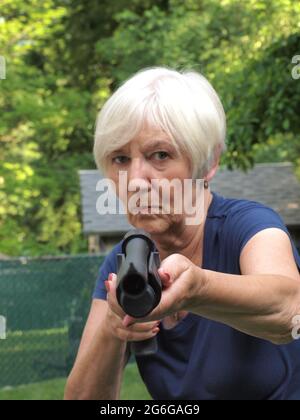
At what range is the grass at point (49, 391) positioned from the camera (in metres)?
10.8

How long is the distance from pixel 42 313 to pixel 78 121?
514 inches

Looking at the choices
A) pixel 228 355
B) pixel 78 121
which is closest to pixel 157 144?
pixel 228 355

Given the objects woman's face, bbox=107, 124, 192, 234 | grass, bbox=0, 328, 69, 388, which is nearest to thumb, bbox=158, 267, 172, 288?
woman's face, bbox=107, 124, 192, 234

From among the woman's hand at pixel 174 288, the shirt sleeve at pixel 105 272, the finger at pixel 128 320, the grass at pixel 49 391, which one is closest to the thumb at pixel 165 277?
the woman's hand at pixel 174 288

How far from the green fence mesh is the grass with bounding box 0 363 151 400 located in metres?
0.14

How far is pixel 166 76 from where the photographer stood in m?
2.27

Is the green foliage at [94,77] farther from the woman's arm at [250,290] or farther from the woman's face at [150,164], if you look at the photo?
the woman's arm at [250,290]

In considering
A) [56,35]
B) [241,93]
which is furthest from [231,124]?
[56,35]

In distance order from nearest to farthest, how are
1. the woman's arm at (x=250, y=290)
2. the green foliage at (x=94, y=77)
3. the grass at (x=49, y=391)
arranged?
the woman's arm at (x=250, y=290)
the grass at (x=49, y=391)
the green foliage at (x=94, y=77)

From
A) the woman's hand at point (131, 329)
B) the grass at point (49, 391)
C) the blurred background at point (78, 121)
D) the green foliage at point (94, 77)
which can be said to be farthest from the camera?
the green foliage at point (94, 77)

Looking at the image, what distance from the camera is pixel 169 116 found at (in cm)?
205

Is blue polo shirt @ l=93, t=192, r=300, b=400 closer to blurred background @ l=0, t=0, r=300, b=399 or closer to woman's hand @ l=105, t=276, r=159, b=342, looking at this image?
woman's hand @ l=105, t=276, r=159, b=342

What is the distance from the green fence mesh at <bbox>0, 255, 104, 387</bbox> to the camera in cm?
1156

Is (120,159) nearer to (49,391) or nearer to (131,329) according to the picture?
(131,329)
